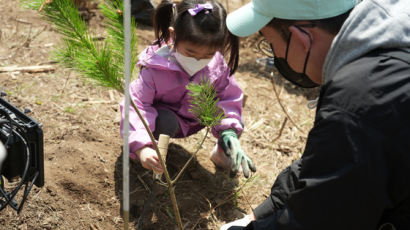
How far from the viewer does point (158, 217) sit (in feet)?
6.82

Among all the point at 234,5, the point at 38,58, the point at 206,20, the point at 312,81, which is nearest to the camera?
the point at 312,81

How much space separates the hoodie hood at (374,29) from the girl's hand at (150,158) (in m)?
0.93

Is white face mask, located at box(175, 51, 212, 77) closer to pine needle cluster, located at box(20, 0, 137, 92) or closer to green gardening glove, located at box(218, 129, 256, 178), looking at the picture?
green gardening glove, located at box(218, 129, 256, 178)

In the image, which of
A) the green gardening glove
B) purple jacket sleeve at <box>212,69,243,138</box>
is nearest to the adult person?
the green gardening glove

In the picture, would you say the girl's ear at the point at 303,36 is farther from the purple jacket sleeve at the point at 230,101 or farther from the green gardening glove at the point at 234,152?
the purple jacket sleeve at the point at 230,101

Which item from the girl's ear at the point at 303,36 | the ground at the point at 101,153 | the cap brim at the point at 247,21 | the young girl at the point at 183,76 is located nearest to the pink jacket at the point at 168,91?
the young girl at the point at 183,76

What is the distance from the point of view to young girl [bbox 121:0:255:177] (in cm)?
196

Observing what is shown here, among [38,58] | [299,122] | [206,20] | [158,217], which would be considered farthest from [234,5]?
[158,217]

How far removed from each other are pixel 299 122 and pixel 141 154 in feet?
4.72

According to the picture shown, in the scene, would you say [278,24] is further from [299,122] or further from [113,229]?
[299,122]

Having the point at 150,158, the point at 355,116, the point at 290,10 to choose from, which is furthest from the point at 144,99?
the point at 355,116

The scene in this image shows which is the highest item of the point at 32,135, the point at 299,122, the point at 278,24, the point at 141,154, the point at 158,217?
the point at 278,24

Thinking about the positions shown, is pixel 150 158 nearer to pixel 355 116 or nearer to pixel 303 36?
pixel 303 36

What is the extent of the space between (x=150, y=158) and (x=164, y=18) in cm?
69
